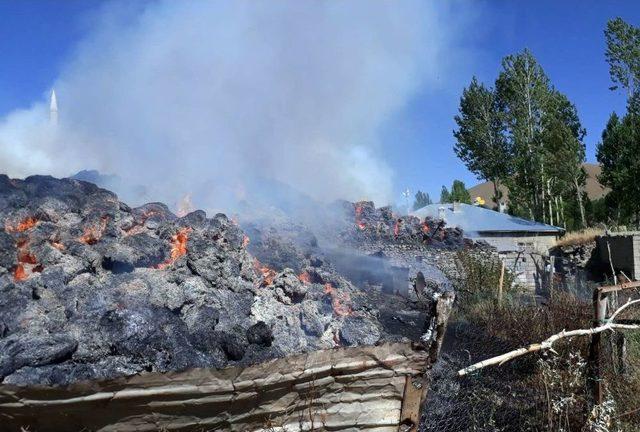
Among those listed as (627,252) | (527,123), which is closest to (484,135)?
(527,123)

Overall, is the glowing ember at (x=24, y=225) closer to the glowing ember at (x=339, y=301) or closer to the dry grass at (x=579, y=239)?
the glowing ember at (x=339, y=301)

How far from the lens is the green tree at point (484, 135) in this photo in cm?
3806

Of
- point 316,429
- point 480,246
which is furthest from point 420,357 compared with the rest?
point 480,246

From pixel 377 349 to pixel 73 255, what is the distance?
257 inches

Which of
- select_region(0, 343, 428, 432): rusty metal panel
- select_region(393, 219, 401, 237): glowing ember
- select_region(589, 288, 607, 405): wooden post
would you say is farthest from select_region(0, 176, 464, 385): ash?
select_region(393, 219, 401, 237): glowing ember

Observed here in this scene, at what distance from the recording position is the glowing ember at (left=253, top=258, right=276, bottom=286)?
9.25 metres

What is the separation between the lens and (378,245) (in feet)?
52.1

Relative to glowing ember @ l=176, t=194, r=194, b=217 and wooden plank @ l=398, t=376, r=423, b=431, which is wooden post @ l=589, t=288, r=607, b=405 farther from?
glowing ember @ l=176, t=194, r=194, b=217

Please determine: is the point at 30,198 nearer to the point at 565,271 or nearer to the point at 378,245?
the point at 378,245

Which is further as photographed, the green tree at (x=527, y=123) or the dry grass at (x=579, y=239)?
the green tree at (x=527, y=123)

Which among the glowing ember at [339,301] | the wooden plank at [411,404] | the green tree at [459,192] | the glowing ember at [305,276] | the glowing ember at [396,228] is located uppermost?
the green tree at [459,192]

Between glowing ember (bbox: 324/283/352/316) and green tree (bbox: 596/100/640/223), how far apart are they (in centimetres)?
2592

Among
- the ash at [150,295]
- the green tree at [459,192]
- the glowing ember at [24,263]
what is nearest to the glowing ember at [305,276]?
the ash at [150,295]

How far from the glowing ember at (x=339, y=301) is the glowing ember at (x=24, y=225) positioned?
196 inches
